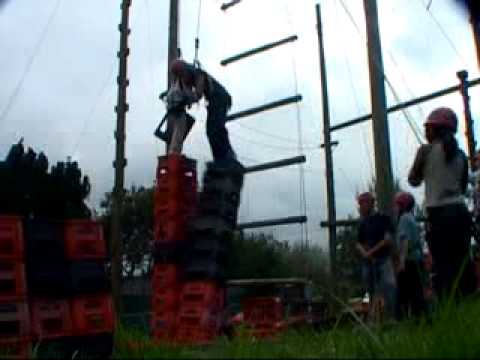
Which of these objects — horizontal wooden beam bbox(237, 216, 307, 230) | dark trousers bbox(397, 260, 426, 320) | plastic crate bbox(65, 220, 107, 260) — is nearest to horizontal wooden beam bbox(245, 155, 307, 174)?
horizontal wooden beam bbox(237, 216, 307, 230)

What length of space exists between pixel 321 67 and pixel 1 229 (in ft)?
40.6

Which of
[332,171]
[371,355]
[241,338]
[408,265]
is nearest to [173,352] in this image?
[241,338]

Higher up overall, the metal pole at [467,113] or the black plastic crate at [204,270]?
the metal pole at [467,113]

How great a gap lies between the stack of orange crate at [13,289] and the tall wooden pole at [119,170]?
7.98m

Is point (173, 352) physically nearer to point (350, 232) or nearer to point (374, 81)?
point (374, 81)

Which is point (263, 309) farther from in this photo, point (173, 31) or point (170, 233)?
point (173, 31)

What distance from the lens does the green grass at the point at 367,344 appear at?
9.88 ft

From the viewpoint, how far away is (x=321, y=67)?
56.2ft

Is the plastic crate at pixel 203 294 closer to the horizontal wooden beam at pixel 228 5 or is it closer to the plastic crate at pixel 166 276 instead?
the plastic crate at pixel 166 276

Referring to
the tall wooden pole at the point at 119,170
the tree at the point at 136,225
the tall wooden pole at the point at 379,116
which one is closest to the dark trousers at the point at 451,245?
the tall wooden pole at the point at 379,116

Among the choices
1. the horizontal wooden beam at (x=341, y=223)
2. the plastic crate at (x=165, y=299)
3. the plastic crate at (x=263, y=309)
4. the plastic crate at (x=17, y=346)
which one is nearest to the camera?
the plastic crate at (x=17, y=346)

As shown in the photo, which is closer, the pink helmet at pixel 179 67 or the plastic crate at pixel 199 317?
the plastic crate at pixel 199 317

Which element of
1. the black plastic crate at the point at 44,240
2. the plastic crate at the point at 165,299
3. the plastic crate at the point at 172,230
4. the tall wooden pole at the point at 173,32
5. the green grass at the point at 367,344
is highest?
the tall wooden pole at the point at 173,32

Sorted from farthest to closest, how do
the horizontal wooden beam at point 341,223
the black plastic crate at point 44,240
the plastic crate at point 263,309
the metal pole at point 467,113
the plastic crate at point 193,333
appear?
the metal pole at point 467,113 → the horizontal wooden beam at point 341,223 → the plastic crate at point 263,309 → the plastic crate at point 193,333 → the black plastic crate at point 44,240
